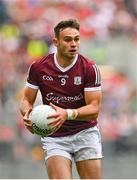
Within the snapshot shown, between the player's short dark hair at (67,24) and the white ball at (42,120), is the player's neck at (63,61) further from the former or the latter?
the white ball at (42,120)

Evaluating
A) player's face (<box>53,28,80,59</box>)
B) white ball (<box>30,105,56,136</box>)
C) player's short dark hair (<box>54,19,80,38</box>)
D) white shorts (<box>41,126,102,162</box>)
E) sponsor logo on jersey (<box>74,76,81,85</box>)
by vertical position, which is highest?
player's short dark hair (<box>54,19,80,38</box>)

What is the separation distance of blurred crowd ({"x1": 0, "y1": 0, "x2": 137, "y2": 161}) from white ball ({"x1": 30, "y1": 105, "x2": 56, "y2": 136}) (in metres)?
6.96

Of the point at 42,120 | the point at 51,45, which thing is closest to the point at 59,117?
the point at 42,120

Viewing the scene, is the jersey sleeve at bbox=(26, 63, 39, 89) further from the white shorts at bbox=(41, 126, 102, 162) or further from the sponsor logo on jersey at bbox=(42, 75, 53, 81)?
the white shorts at bbox=(41, 126, 102, 162)

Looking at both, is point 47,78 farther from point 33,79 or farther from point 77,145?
point 77,145

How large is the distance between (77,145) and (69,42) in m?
0.99

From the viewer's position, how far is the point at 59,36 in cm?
630

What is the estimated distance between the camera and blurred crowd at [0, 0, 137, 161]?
13.4 metres

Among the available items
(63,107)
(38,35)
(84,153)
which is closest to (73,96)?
(63,107)

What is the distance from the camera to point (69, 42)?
6219 mm

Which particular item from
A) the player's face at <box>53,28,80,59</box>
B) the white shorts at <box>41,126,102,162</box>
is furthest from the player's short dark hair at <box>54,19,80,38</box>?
the white shorts at <box>41,126,102,162</box>

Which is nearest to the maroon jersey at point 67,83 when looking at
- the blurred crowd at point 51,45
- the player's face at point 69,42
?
the player's face at point 69,42

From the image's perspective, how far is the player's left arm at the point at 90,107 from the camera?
613cm

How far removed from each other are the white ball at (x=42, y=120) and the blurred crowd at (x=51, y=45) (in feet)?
22.8
